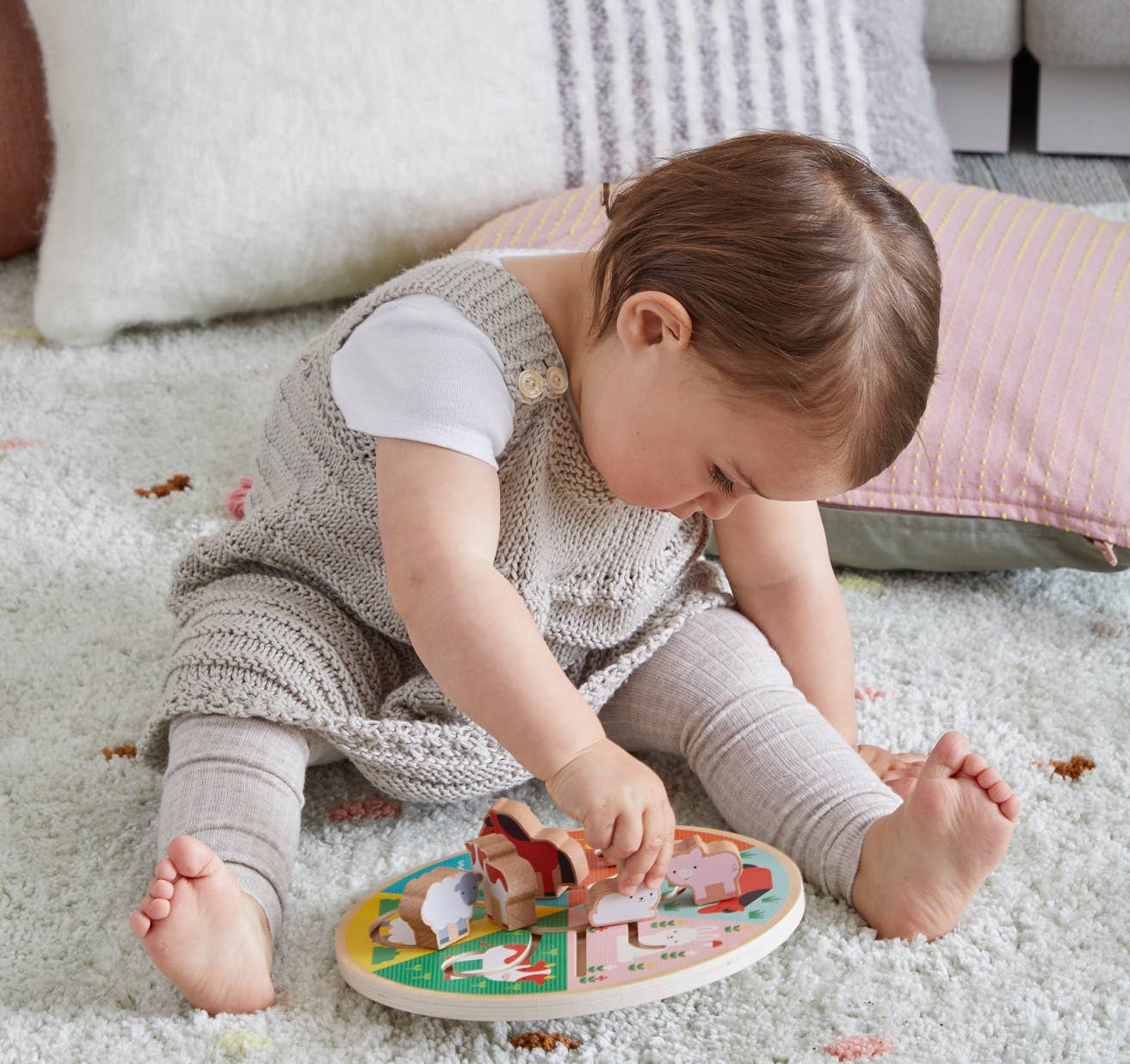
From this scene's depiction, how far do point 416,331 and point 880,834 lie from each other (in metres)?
0.36

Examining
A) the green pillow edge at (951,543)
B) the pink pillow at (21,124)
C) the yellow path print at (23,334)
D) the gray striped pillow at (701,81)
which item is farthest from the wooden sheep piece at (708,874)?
the pink pillow at (21,124)

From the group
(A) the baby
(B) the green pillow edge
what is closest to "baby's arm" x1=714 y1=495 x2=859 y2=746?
(A) the baby

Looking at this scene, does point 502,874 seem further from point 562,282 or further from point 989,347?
point 989,347

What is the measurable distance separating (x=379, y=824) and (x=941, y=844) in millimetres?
317

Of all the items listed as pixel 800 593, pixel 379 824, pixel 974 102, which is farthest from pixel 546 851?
pixel 974 102

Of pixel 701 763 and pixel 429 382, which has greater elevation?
pixel 429 382

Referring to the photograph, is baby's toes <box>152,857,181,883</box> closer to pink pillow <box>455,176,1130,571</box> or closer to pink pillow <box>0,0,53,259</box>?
pink pillow <box>455,176,1130,571</box>

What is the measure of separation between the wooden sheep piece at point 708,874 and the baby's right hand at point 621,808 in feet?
0.12

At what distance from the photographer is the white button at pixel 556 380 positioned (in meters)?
0.75

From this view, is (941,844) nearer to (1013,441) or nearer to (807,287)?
(807,287)

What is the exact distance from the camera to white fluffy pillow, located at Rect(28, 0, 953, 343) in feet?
4.03

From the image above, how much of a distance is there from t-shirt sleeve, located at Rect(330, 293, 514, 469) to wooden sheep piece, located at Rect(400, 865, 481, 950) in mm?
211

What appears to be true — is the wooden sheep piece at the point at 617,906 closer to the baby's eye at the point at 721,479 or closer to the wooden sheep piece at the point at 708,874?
the wooden sheep piece at the point at 708,874

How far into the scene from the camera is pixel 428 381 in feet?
2.33
